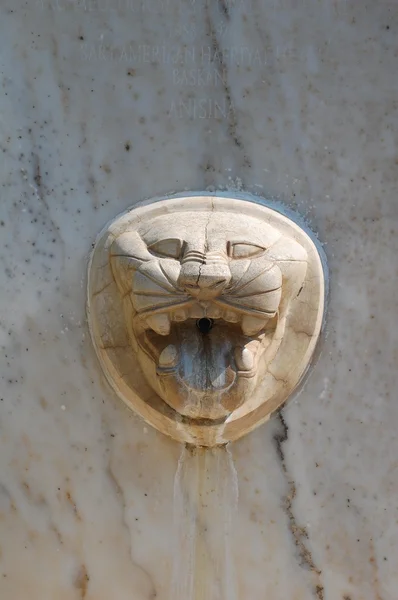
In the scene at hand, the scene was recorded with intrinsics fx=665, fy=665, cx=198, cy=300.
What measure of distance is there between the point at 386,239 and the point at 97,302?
540 mm

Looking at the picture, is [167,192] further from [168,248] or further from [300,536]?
[300,536]

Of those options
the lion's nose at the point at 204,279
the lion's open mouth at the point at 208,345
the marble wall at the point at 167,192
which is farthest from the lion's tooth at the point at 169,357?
the marble wall at the point at 167,192

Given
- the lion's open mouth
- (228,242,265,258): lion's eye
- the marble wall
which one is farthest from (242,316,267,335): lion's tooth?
the marble wall

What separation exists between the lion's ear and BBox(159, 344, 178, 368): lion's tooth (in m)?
0.13

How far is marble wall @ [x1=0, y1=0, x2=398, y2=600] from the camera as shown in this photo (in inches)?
47.7

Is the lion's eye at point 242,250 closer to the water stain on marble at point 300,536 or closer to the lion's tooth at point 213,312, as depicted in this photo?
the lion's tooth at point 213,312

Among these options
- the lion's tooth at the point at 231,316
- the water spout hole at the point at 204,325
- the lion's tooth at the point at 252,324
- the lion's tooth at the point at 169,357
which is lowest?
the lion's tooth at the point at 169,357

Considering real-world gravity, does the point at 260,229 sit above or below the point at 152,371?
above

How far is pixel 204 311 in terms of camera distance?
102cm

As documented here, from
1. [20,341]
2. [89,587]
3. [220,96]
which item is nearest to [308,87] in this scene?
[220,96]

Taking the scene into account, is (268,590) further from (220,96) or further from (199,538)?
(220,96)

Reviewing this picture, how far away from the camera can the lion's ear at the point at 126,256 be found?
108 cm

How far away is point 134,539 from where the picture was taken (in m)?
1.24

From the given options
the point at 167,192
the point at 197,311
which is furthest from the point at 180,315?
the point at 167,192
